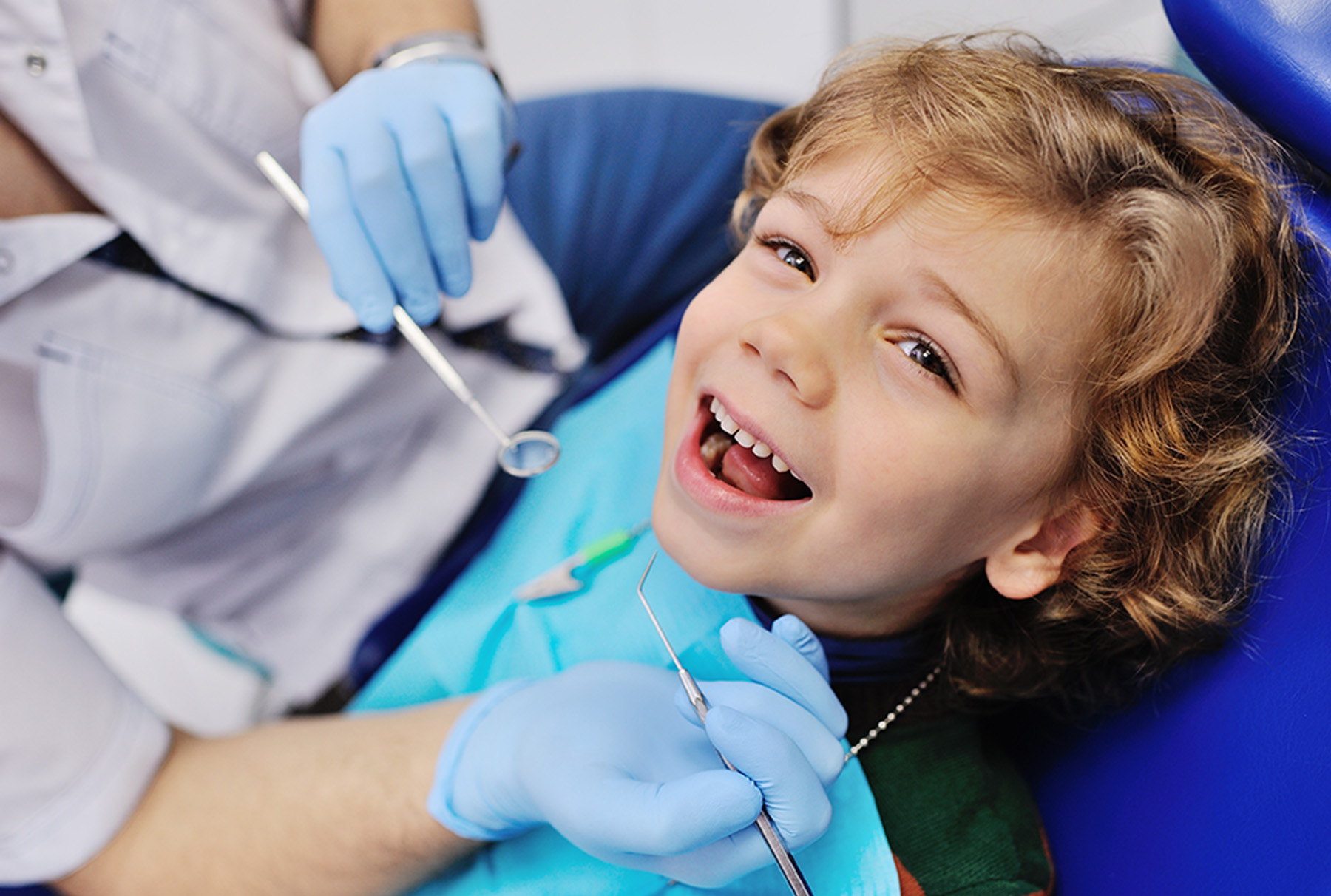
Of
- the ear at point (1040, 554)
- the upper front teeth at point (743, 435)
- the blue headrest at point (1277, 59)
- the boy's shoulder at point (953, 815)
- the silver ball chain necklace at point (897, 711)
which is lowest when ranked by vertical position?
the boy's shoulder at point (953, 815)

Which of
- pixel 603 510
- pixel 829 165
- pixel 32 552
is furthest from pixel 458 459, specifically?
pixel 829 165

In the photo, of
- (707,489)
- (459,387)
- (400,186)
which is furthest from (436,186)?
(707,489)

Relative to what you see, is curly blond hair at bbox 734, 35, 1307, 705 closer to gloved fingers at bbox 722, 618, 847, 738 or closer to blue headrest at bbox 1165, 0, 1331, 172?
blue headrest at bbox 1165, 0, 1331, 172

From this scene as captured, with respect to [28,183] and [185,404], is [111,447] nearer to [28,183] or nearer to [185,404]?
[185,404]

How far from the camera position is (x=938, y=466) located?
0.73m

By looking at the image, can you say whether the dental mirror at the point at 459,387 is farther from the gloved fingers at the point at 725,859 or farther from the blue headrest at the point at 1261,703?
the blue headrest at the point at 1261,703

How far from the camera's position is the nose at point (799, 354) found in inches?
28.4

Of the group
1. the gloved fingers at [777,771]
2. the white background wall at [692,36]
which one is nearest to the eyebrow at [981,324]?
the gloved fingers at [777,771]

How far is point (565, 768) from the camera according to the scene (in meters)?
0.73

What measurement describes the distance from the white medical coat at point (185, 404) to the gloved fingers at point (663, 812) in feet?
1.56

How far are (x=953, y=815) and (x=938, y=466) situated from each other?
33cm

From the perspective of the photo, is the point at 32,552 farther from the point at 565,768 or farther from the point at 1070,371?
the point at 1070,371

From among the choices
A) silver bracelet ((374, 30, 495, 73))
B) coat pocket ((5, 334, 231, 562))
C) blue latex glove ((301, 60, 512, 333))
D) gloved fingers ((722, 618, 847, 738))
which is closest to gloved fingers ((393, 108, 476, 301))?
blue latex glove ((301, 60, 512, 333))

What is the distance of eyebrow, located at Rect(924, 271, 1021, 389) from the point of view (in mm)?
706
